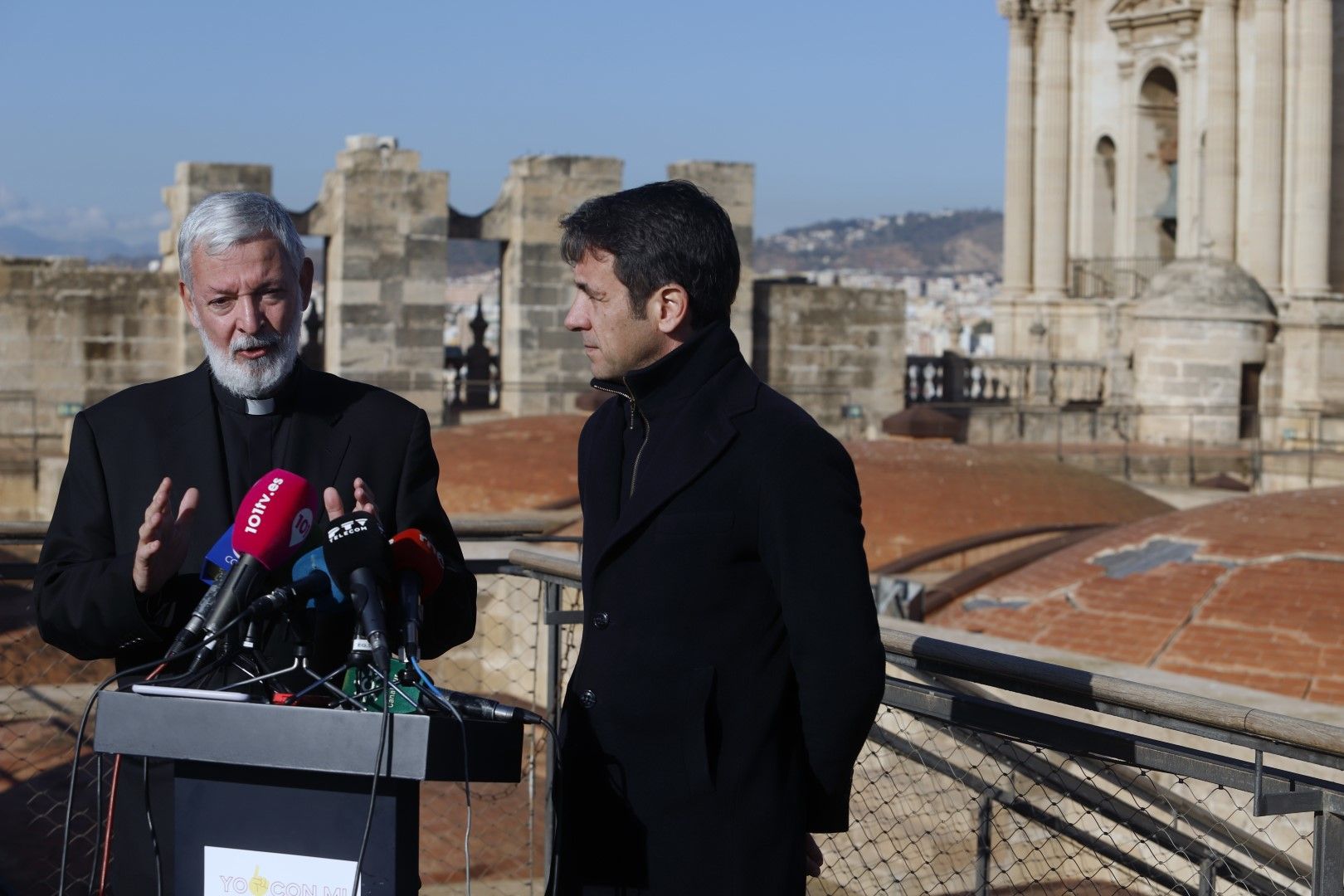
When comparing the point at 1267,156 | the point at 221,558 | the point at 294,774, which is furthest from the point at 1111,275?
the point at 294,774

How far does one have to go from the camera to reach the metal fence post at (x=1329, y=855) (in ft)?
11.1

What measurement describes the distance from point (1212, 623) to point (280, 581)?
23.9ft

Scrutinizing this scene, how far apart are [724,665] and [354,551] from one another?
67 centimetres

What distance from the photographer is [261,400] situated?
3.52 m

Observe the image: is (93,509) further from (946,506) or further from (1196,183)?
(1196,183)

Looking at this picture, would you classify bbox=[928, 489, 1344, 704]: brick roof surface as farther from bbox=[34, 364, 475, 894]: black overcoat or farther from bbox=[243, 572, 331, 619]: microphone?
bbox=[243, 572, 331, 619]: microphone

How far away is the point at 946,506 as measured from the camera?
1438 cm

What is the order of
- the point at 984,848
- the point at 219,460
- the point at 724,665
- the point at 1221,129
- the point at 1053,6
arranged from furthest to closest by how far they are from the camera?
the point at 1053,6 < the point at 1221,129 < the point at 984,848 < the point at 219,460 < the point at 724,665

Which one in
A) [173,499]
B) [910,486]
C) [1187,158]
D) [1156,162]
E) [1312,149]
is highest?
[1156,162]

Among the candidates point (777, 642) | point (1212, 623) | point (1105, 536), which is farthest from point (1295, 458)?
point (777, 642)

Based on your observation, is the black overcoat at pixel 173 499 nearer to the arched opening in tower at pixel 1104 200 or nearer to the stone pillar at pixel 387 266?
the stone pillar at pixel 387 266

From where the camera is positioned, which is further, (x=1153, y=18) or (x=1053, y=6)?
(x=1053, y=6)

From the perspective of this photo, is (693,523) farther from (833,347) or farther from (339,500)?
(833,347)

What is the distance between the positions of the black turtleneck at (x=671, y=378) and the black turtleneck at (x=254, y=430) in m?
0.64
